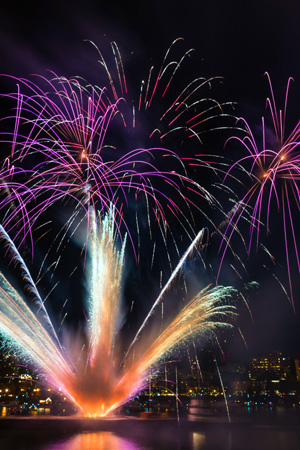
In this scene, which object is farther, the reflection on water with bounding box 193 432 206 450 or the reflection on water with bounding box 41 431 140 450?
the reflection on water with bounding box 193 432 206 450

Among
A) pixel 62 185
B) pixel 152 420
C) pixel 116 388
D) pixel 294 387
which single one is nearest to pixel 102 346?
pixel 116 388

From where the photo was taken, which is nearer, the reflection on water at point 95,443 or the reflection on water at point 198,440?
the reflection on water at point 95,443

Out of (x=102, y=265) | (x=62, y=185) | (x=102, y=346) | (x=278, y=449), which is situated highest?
(x=62, y=185)

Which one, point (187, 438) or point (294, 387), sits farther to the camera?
point (294, 387)

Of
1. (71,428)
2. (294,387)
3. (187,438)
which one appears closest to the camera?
(187,438)

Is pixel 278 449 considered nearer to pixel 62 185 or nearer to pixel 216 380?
pixel 62 185

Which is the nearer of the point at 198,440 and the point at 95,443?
the point at 95,443

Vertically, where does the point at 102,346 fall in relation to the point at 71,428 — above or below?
above

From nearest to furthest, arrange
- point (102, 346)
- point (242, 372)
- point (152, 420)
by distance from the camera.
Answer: point (152, 420) → point (102, 346) → point (242, 372)
